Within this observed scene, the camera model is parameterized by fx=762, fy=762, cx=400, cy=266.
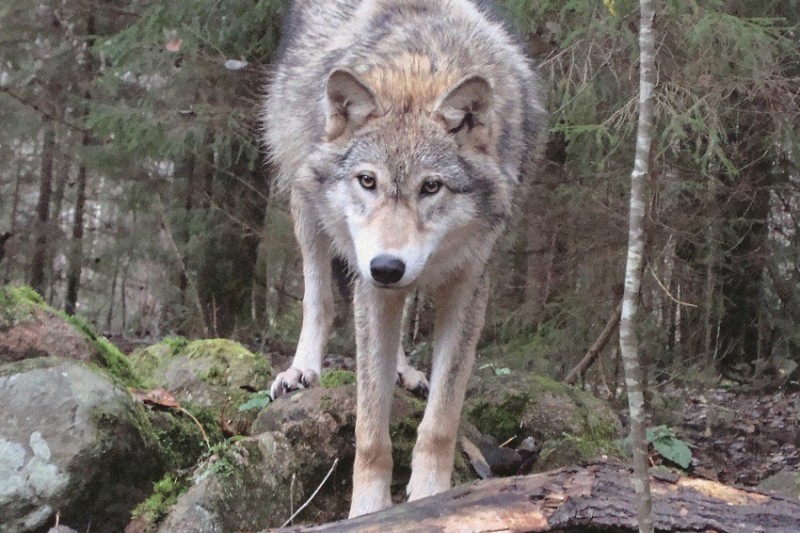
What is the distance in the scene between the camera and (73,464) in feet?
11.2

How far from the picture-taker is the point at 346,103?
158 inches

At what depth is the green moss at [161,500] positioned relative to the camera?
357 centimetres

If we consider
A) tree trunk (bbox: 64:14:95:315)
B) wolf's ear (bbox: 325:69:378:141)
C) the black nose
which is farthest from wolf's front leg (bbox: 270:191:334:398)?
Answer: tree trunk (bbox: 64:14:95:315)

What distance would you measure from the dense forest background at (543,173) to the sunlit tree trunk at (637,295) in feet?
8.74

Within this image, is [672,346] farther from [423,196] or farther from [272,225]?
[423,196]

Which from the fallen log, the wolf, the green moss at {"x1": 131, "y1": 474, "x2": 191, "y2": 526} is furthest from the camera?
the wolf

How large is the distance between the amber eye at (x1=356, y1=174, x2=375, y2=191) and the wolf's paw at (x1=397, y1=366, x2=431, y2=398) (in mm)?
2012

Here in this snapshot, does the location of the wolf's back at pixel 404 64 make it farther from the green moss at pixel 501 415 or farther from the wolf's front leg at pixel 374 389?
the green moss at pixel 501 415

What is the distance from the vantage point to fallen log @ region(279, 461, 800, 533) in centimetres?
281

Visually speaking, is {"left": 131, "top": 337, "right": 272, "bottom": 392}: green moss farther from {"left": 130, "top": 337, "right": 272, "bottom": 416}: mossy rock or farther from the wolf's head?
the wolf's head

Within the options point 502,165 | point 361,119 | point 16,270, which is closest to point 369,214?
point 361,119

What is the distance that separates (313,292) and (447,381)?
1.91m

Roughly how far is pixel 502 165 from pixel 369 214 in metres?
0.97

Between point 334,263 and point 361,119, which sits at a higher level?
point 361,119
